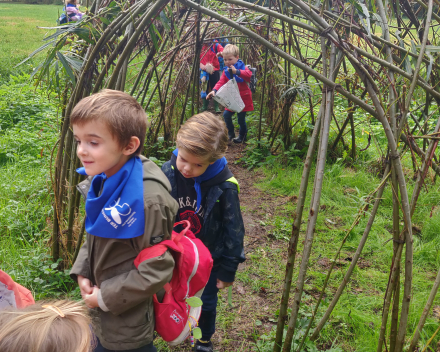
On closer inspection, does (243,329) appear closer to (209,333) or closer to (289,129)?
(209,333)

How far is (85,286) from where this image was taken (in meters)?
1.35

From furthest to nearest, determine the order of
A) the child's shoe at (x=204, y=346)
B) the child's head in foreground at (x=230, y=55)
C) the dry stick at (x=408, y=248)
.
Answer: the child's head in foreground at (x=230, y=55)
the child's shoe at (x=204, y=346)
the dry stick at (x=408, y=248)

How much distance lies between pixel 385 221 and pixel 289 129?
64.8 inches

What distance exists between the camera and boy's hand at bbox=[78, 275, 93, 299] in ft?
4.38

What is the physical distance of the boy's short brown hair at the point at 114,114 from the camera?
1.21m

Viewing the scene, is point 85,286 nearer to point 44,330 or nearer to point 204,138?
point 44,330

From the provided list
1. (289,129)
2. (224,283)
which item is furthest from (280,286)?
(289,129)

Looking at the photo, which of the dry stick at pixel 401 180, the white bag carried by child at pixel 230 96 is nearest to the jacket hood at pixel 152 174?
the dry stick at pixel 401 180

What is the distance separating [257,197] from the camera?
3.94m

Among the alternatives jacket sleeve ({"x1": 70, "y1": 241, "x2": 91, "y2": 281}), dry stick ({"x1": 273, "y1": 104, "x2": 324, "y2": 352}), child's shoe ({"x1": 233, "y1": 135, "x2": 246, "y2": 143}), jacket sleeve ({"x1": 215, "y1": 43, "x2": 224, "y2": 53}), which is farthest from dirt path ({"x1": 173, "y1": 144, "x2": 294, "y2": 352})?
jacket sleeve ({"x1": 215, "y1": 43, "x2": 224, "y2": 53})

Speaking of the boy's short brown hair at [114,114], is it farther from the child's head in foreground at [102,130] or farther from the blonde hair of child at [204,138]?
the blonde hair of child at [204,138]

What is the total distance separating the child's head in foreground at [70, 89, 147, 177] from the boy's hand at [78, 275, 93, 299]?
421 mm

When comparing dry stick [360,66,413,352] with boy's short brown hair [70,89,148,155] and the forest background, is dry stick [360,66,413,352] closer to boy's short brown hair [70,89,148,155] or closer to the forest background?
the forest background

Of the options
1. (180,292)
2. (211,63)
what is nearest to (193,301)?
(180,292)
